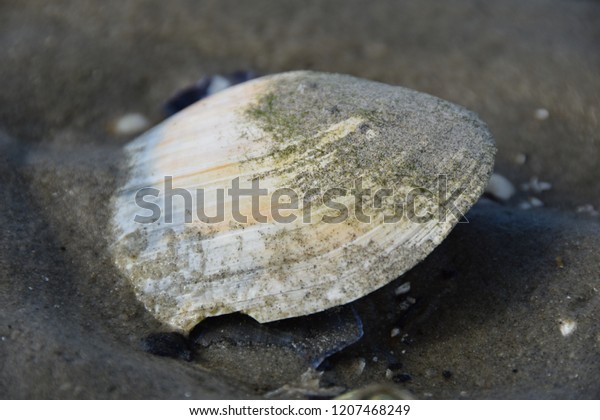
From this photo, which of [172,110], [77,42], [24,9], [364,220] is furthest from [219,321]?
[24,9]

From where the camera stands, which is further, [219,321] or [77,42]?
[77,42]

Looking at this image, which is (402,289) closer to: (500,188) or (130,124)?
(500,188)

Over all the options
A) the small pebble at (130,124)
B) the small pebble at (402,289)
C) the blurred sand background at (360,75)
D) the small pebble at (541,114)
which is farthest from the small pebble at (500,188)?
the small pebble at (130,124)

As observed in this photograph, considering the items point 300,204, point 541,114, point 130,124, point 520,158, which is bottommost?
point 130,124

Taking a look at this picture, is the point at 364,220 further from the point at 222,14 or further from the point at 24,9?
the point at 24,9

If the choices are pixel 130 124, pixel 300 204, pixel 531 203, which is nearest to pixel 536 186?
pixel 531 203

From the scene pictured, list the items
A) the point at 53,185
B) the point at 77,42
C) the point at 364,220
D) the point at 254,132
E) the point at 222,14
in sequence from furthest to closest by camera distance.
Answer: the point at 222,14
the point at 77,42
the point at 53,185
the point at 254,132
the point at 364,220
